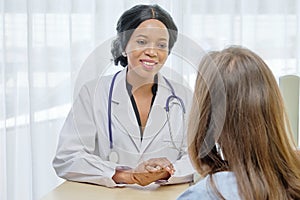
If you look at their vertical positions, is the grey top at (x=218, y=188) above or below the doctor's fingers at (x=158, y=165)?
above

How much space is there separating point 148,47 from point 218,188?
0.51m

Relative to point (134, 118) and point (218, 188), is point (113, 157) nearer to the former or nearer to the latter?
point (134, 118)

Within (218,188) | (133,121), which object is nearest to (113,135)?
(133,121)

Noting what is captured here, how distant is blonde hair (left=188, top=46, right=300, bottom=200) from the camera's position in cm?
83

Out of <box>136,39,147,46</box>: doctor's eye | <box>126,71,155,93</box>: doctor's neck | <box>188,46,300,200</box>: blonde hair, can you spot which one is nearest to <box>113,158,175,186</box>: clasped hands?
<box>126,71,155,93</box>: doctor's neck

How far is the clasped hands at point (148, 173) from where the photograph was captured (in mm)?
1322

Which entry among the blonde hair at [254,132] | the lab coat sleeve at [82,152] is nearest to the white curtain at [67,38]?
the lab coat sleeve at [82,152]

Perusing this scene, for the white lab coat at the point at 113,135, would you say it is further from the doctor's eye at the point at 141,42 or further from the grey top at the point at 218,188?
the grey top at the point at 218,188

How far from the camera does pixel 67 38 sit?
2.18m

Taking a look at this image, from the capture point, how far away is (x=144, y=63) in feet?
4.12

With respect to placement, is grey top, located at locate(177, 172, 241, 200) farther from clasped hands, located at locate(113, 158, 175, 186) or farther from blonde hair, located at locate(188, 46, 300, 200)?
clasped hands, located at locate(113, 158, 175, 186)

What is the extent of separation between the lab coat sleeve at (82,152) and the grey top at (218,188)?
0.54 m

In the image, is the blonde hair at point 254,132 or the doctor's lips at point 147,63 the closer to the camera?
the blonde hair at point 254,132

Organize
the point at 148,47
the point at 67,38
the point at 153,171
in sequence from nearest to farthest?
the point at 148,47, the point at 153,171, the point at 67,38
